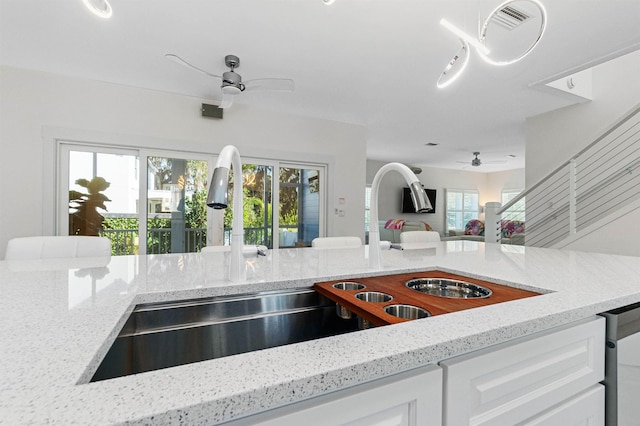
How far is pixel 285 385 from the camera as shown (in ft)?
1.39

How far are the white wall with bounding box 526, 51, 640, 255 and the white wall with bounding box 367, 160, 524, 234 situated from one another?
4.01 metres

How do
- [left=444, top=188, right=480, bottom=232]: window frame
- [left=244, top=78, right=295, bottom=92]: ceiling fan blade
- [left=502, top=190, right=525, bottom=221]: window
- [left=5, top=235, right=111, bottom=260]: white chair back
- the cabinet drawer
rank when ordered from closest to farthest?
the cabinet drawer, [left=5, top=235, right=111, bottom=260]: white chair back, [left=244, top=78, right=295, bottom=92]: ceiling fan blade, [left=502, top=190, right=525, bottom=221]: window, [left=444, top=188, right=480, bottom=232]: window frame

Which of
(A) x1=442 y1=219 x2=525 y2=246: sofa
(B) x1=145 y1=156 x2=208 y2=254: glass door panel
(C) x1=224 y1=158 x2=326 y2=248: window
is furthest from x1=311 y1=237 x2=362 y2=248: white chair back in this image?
(A) x1=442 y1=219 x2=525 y2=246: sofa

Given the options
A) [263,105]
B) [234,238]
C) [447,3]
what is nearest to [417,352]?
[234,238]

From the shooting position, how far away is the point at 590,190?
3.45 m

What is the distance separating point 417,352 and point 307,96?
11.2 feet

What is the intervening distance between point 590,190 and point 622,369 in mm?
3504

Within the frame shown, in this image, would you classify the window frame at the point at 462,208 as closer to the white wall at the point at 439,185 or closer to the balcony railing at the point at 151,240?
the white wall at the point at 439,185

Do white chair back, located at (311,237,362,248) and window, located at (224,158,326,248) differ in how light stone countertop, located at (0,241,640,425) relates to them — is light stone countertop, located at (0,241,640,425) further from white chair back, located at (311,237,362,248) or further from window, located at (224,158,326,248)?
window, located at (224,158,326,248)

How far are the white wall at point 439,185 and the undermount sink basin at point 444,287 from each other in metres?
6.78

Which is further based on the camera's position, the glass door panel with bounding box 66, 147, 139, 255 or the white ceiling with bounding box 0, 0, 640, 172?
the glass door panel with bounding box 66, 147, 139, 255

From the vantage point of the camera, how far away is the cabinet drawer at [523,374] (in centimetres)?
59

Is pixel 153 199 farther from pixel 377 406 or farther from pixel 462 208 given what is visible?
pixel 462 208

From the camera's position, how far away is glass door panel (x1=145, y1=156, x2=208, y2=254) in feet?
11.4
